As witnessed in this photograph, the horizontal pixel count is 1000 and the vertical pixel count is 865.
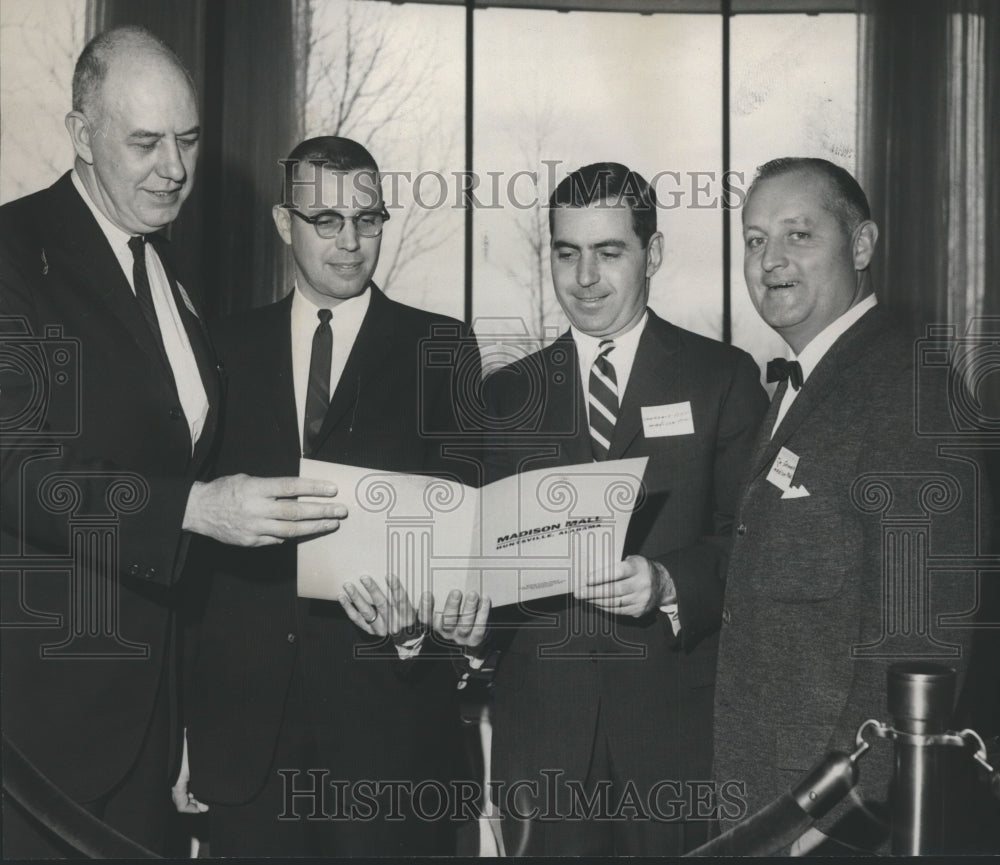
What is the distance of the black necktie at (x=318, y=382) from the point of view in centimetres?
279

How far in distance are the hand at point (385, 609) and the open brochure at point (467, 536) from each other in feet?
0.07

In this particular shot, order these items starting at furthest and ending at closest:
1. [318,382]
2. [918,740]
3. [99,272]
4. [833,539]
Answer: [318,382] → [99,272] → [833,539] → [918,740]

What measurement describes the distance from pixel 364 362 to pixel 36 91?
45.6 inches

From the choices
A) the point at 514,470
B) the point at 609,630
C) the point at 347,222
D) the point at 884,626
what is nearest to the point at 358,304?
the point at 347,222

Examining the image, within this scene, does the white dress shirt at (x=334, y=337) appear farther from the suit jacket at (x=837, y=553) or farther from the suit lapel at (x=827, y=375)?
the suit lapel at (x=827, y=375)

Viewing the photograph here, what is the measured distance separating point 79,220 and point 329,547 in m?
1.06

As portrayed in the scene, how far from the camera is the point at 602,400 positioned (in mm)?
2811

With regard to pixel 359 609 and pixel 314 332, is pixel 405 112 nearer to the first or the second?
pixel 314 332

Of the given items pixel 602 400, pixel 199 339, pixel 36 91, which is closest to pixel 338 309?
pixel 199 339

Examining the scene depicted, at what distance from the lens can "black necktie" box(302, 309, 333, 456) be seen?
2795mm

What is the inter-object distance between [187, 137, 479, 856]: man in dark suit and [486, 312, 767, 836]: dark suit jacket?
7.5 inches

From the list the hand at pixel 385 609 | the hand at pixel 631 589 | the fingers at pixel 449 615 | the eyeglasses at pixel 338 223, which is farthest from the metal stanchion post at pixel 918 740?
the eyeglasses at pixel 338 223

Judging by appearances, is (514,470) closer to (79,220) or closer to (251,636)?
(251,636)

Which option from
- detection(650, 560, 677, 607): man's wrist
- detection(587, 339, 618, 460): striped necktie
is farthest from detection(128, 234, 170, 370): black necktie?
detection(650, 560, 677, 607): man's wrist
